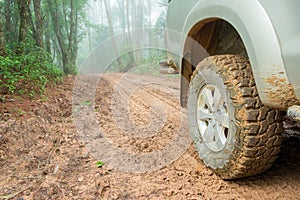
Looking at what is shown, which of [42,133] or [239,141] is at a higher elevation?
[239,141]

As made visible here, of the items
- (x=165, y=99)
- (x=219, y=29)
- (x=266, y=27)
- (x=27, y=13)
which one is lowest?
(x=165, y=99)

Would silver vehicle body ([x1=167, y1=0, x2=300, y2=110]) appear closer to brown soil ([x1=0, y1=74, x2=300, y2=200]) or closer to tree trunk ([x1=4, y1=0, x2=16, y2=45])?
brown soil ([x1=0, y1=74, x2=300, y2=200])

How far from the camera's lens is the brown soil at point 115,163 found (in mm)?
1645

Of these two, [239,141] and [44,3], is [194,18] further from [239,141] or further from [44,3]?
[44,3]

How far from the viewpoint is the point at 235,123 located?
1.46 metres

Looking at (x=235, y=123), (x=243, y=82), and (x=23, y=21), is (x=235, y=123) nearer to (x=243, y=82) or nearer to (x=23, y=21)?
(x=243, y=82)

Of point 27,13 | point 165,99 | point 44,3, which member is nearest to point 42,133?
point 165,99

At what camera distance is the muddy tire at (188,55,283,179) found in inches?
54.9

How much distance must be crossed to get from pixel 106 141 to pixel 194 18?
160 cm

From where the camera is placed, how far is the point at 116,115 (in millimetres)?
3615

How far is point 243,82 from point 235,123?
268 mm

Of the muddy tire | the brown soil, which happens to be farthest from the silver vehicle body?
the brown soil

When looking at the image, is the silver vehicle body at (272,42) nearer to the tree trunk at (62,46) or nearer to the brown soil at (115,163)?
the brown soil at (115,163)

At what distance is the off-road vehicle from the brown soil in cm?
20
